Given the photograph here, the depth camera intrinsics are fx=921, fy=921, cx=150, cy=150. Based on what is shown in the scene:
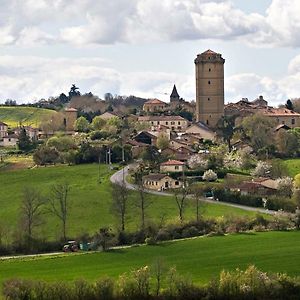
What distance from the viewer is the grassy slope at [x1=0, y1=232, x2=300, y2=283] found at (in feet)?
120

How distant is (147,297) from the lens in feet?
105

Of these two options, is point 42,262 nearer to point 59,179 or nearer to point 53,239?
point 53,239

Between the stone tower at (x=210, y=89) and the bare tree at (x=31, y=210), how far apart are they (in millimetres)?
39622

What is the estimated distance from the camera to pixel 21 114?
126m

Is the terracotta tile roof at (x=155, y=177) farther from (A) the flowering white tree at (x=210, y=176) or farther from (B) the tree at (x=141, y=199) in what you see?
(A) the flowering white tree at (x=210, y=176)

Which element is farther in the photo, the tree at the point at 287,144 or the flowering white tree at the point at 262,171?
the tree at the point at 287,144

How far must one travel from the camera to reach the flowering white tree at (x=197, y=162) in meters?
65.8

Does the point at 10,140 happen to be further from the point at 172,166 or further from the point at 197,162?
the point at 197,162

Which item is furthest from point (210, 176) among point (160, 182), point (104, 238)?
point (104, 238)

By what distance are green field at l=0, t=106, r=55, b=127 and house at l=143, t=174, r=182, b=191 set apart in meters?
56.6

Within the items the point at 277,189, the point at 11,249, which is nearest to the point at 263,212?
the point at 277,189

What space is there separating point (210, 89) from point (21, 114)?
40103 millimetres

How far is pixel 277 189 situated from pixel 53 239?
59.5ft

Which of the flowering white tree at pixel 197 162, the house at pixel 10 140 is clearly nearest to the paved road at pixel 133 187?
the flowering white tree at pixel 197 162
